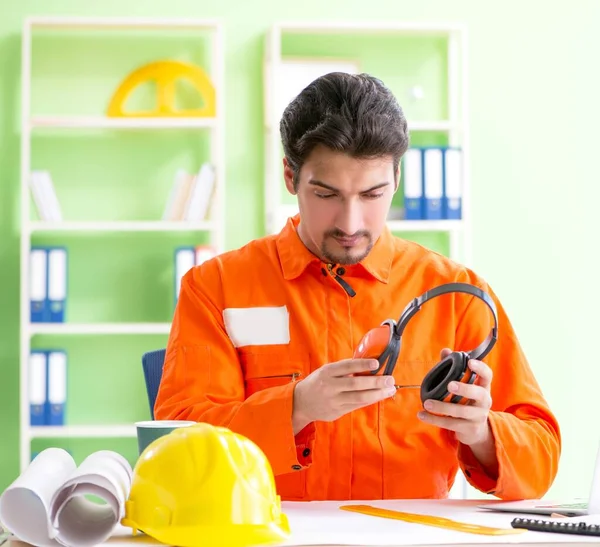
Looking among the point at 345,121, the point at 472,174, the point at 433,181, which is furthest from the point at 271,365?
the point at 472,174

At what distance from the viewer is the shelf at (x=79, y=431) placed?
3791 millimetres

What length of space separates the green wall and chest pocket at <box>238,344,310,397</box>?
7.41 feet

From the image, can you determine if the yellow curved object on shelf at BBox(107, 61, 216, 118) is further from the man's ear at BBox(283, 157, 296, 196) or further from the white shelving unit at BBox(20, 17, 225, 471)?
the man's ear at BBox(283, 157, 296, 196)

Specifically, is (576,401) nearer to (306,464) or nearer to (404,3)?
(404,3)

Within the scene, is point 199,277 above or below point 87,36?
below

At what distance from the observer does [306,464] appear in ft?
5.46

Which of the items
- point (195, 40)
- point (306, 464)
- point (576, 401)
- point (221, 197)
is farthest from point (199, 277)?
point (576, 401)

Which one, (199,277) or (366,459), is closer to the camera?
(366,459)

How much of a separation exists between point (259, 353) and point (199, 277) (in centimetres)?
20

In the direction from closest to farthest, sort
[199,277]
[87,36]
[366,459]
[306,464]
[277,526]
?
[277,526], [306,464], [366,459], [199,277], [87,36]

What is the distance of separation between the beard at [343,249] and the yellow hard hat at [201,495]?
61 centimetres

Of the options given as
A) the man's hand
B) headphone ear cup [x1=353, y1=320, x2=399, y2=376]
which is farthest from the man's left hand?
headphone ear cup [x1=353, y1=320, x2=399, y2=376]

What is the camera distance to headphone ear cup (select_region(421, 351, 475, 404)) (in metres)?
1.47

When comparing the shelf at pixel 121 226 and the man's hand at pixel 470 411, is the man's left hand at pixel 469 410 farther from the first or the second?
the shelf at pixel 121 226
